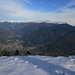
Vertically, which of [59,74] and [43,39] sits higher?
[59,74]

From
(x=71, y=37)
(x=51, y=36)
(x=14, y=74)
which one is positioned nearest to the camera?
(x=14, y=74)

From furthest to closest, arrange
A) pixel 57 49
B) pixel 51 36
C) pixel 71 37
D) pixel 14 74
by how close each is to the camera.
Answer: pixel 51 36 < pixel 71 37 < pixel 57 49 < pixel 14 74

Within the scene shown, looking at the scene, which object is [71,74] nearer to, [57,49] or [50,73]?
[50,73]

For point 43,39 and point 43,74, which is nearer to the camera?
point 43,74

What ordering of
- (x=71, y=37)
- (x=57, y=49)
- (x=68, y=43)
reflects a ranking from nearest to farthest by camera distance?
1. (x=57, y=49)
2. (x=68, y=43)
3. (x=71, y=37)

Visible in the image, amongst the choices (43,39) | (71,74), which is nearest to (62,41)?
(43,39)

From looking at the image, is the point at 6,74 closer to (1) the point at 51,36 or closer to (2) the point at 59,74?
(2) the point at 59,74

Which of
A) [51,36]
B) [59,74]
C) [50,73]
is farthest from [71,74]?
[51,36]

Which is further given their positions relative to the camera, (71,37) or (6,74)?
(71,37)

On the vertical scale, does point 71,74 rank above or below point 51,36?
above
